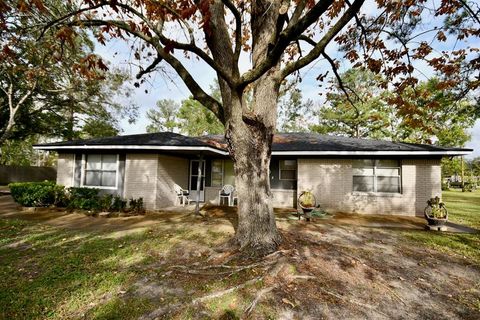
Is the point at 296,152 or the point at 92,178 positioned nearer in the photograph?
the point at 296,152

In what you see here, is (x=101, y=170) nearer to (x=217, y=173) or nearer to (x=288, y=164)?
(x=217, y=173)

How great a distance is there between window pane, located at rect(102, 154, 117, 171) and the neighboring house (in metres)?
0.05

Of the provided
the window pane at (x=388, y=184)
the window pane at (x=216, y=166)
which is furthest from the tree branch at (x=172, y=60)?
the window pane at (x=388, y=184)

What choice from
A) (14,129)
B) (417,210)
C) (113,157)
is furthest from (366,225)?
(14,129)

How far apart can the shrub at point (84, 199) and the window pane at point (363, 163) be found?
38.7ft

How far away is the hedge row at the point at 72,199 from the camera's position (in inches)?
394

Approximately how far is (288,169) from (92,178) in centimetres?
978

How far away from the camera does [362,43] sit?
21.3 feet

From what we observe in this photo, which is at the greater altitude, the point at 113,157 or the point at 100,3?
the point at 100,3

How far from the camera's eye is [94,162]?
448 inches

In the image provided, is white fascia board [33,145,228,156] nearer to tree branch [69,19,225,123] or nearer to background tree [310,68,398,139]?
tree branch [69,19,225,123]

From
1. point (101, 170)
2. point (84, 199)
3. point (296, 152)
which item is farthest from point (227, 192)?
point (84, 199)

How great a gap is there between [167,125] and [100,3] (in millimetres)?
37259

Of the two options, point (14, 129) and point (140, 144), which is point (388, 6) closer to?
point (140, 144)
